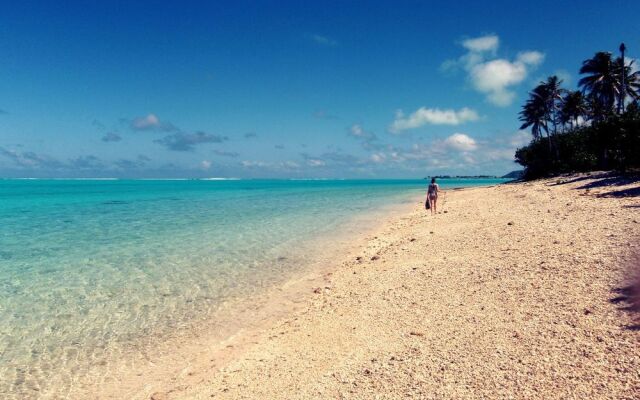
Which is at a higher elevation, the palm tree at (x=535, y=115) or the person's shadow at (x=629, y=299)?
the palm tree at (x=535, y=115)

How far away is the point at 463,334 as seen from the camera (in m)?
5.43

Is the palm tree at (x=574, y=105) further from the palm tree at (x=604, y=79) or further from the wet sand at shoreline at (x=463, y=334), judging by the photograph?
the wet sand at shoreline at (x=463, y=334)

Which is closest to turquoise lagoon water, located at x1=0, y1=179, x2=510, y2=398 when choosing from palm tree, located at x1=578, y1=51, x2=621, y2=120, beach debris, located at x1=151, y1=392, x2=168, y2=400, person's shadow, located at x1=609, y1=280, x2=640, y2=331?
beach debris, located at x1=151, y1=392, x2=168, y2=400

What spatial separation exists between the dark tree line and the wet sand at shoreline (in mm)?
29054

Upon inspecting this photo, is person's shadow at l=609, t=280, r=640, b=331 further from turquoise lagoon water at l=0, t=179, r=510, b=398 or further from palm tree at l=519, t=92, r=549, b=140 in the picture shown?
palm tree at l=519, t=92, r=549, b=140

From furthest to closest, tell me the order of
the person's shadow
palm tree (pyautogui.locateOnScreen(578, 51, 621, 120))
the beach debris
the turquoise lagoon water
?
1. palm tree (pyautogui.locateOnScreen(578, 51, 621, 120))
2. the turquoise lagoon water
3. the beach debris
4. the person's shadow

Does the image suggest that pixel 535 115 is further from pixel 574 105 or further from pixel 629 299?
pixel 629 299

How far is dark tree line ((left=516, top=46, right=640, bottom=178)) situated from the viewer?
106 feet

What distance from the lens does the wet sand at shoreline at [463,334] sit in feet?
13.8

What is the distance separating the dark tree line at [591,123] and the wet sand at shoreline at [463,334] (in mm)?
29054

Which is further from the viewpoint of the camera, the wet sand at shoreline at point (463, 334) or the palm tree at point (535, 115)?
the palm tree at point (535, 115)

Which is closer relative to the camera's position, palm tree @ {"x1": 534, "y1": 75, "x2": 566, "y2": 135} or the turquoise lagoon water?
the turquoise lagoon water

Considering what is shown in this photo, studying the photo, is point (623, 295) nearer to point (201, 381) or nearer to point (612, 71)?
point (201, 381)

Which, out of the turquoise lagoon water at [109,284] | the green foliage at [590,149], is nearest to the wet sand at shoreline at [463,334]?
the turquoise lagoon water at [109,284]
